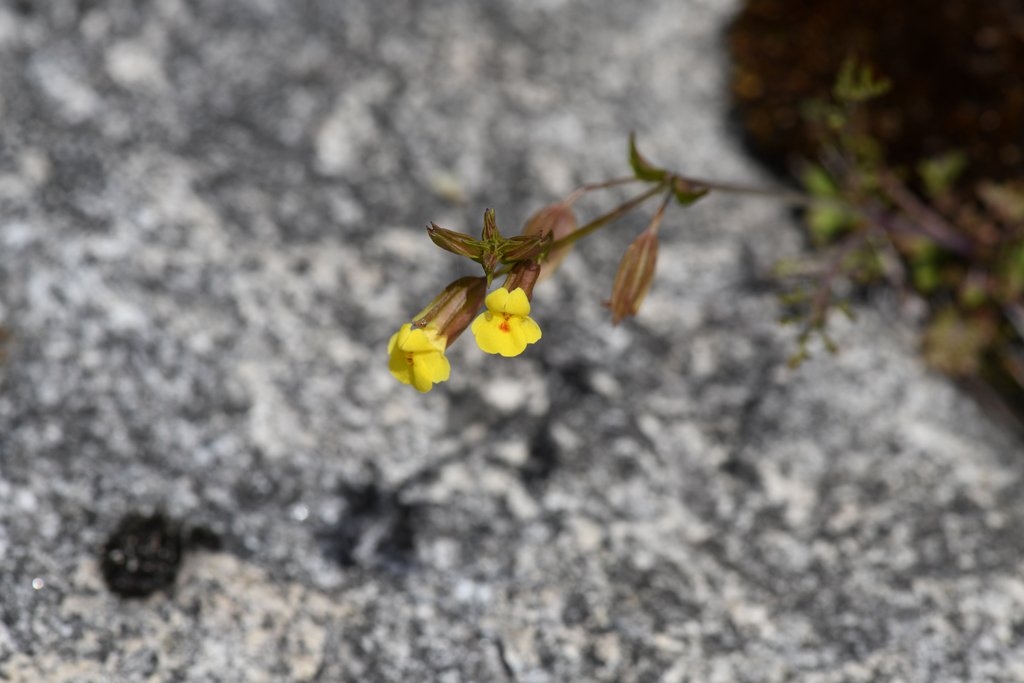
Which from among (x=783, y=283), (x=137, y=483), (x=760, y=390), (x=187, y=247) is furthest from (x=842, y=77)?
(x=137, y=483)

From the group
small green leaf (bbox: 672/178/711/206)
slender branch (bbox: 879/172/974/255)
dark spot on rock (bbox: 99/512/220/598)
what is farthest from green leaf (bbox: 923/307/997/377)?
dark spot on rock (bbox: 99/512/220/598)

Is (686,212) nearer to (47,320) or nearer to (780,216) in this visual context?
(780,216)

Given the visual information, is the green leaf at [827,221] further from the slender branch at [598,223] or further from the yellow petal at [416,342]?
the yellow petal at [416,342]

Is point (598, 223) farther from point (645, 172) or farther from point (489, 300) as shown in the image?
point (489, 300)

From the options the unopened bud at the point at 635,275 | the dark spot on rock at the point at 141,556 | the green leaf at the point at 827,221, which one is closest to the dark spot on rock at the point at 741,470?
the unopened bud at the point at 635,275

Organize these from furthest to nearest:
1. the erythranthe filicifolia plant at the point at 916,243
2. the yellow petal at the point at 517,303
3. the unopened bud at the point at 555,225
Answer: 1. the erythranthe filicifolia plant at the point at 916,243
2. the unopened bud at the point at 555,225
3. the yellow petal at the point at 517,303

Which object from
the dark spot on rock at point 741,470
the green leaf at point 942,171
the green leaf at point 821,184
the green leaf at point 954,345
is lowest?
the dark spot on rock at point 741,470

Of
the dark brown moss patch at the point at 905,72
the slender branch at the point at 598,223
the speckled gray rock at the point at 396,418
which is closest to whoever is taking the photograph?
the slender branch at the point at 598,223

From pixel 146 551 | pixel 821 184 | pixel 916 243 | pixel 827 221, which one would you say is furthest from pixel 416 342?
pixel 916 243
